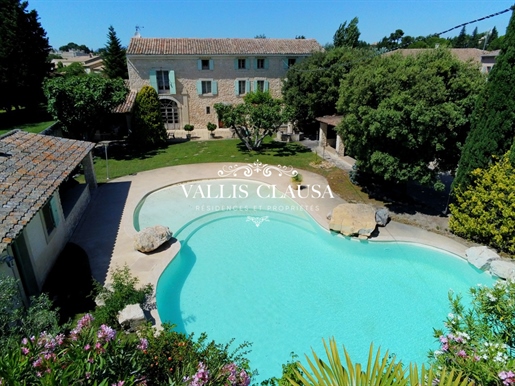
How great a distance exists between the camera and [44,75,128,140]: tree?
2411cm

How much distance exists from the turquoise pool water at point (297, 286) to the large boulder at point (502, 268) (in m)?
0.45

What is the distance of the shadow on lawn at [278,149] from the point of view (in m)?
27.8

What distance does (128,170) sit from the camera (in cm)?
2364

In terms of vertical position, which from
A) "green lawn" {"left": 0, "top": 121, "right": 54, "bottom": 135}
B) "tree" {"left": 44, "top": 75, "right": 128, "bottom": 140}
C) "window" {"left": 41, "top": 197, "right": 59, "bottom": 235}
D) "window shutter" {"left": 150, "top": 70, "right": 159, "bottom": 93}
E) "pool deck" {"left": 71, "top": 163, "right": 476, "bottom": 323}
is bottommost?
"pool deck" {"left": 71, "top": 163, "right": 476, "bottom": 323}

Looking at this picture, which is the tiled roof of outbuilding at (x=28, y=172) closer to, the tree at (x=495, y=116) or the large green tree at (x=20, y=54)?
the tree at (x=495, y=116)

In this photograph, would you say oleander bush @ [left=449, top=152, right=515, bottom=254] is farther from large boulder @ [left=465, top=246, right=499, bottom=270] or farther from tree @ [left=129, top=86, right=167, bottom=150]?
tree @ [left=129, top=86, right=167, bottom=150]

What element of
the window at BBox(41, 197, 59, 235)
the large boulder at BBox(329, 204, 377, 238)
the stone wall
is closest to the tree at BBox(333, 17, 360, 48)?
the stone wall

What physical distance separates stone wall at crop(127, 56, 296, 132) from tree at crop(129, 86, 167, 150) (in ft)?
20.7

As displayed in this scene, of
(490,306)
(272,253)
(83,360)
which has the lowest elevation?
(272,253)

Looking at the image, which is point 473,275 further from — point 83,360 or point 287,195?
point 83,360

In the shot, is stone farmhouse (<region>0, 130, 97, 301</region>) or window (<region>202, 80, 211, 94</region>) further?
window (<region>202, 80, 211, 94</region>)

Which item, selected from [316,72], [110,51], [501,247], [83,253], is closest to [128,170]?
[83,253]

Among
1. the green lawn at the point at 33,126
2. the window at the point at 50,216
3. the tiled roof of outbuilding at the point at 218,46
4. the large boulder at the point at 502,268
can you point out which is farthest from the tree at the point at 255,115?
the green lawn at the point at 33,126

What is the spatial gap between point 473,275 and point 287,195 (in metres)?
9.96
